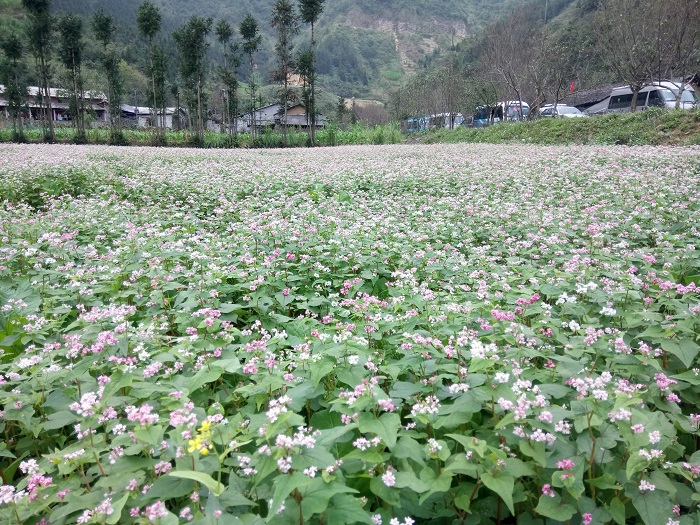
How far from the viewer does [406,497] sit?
1.96m

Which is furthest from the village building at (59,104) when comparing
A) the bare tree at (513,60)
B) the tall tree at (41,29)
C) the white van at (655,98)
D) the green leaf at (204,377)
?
the white van at (655,98)

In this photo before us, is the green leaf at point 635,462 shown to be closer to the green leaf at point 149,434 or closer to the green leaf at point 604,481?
the green leaf at point 604,481

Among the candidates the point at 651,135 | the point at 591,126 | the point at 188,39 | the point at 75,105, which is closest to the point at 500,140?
the point at 591,126

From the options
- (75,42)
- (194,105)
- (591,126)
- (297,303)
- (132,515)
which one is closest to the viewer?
(132,515)

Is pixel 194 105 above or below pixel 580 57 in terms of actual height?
below

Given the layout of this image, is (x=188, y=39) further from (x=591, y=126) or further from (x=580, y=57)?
(x=580, y=57)

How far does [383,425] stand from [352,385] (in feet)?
1.32

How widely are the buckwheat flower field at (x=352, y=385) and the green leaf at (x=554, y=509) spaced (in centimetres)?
1

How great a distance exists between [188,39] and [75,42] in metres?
11.6

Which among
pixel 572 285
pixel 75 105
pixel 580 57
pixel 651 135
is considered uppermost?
pixel 580 57

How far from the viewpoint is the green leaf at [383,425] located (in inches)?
73.2

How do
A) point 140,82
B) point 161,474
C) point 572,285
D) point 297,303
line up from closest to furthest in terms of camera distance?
point 161,474 → point 572,285 → point 297,303 → point 140,82

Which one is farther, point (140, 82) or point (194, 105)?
point (140, 82)

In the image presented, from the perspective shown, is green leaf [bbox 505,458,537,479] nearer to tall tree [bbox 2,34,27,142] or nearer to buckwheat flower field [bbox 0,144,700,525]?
buckwheat flower field [bbox 0,144,700,525]
